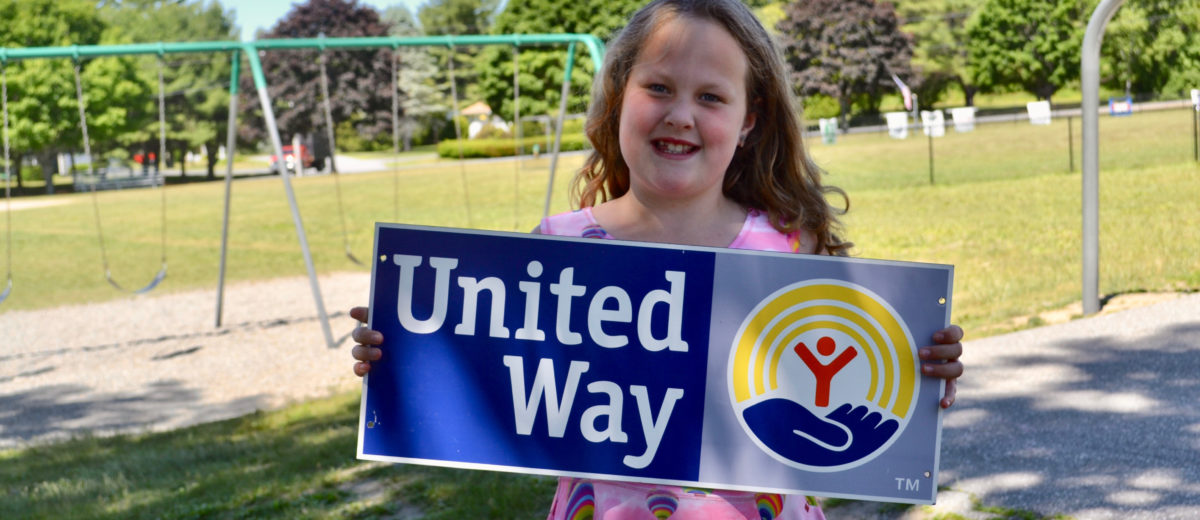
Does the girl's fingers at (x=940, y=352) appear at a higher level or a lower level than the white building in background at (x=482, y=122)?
lower

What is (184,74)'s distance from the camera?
202ft

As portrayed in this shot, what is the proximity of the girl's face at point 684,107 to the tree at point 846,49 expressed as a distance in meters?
29.3

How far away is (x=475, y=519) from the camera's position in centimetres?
425

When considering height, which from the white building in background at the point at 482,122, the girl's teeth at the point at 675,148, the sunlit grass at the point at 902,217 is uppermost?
the white building in background at the point at 482,122

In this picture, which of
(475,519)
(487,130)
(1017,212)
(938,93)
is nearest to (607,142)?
(475,519)

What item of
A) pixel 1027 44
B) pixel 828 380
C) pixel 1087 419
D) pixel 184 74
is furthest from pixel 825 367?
pixel 184 74

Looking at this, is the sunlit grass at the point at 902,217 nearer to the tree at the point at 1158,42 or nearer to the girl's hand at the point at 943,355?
the tree at the point at 1158,42

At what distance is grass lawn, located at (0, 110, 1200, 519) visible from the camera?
4.88 meters

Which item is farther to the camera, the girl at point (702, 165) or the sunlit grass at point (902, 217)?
the sunlit grass at point (902, 217)

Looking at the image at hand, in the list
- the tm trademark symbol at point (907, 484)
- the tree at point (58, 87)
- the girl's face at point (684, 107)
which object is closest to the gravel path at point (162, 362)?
the girl's face at point (684, 107)

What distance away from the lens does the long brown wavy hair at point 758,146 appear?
84.1 inches

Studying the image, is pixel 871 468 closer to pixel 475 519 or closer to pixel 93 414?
pixel 475 519

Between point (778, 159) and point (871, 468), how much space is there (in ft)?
2.24

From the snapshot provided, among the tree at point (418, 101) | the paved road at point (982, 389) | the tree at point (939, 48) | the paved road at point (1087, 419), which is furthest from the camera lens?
the tree at point (939, 48)
